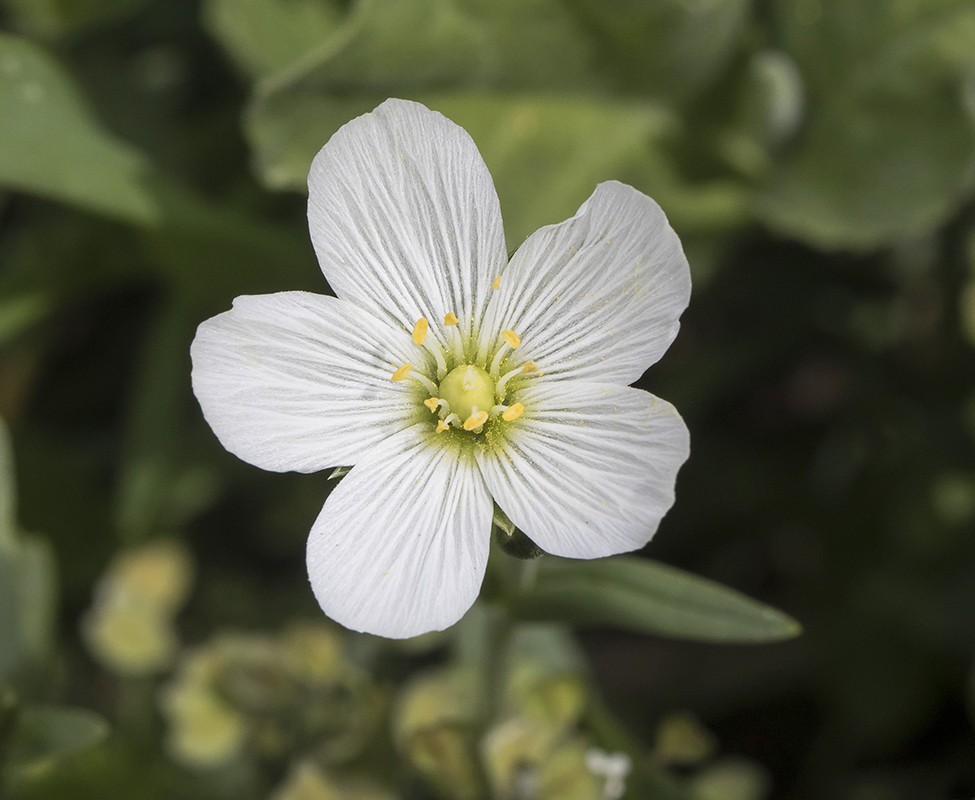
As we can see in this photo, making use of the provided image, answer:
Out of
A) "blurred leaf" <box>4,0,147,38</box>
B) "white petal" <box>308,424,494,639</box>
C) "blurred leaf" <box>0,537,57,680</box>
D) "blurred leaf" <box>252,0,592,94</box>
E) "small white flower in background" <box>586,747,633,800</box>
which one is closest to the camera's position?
"white petal" <box>308,424,494,639</box>

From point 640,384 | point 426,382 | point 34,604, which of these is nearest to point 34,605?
point 34,604

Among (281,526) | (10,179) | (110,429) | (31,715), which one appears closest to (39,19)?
(10,179)

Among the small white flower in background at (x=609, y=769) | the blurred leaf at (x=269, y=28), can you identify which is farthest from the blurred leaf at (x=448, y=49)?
the small white flower in background at (x=609, y=769)

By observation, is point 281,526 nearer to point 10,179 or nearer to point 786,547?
point 10,179

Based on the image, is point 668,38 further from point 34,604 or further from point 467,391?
point 34,604

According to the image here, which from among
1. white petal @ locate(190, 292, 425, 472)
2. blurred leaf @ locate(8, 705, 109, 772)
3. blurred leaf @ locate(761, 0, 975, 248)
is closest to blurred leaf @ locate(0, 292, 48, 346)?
blurred leaf @ locate(8, 705, 109, 772)

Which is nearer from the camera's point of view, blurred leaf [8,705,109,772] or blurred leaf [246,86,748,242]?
blurred leaf [8,705,109,772]

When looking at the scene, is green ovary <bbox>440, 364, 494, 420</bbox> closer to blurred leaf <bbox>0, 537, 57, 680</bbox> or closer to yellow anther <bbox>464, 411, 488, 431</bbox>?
yellow anther <bbox>464, 411, 488, 431</bbox>
